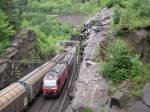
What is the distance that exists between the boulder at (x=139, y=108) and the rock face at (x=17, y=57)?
71.5 ft

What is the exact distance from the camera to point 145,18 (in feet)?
59.8

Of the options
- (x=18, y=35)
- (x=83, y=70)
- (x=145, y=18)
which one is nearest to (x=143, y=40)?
(x=145, y=18)

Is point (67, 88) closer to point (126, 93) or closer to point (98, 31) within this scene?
point (98, 31)

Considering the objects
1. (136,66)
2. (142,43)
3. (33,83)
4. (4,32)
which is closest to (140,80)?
(136,66)

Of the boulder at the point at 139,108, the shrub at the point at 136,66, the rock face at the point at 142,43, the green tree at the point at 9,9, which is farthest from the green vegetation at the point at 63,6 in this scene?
the boulder at the point at 139,108

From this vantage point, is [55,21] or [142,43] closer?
[142,43]

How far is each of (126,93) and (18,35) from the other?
30.2 metres

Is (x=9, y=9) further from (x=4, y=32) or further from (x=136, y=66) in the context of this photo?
(x=136, y=66)

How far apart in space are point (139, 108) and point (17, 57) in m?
27.7

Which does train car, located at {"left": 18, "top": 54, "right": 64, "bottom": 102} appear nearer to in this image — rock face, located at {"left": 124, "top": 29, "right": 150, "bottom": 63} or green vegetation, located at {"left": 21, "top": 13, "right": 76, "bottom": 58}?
rock face, located at {"left": 124, "top": 29, "right": 150, "bottom": 63}

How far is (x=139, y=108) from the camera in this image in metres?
14.2

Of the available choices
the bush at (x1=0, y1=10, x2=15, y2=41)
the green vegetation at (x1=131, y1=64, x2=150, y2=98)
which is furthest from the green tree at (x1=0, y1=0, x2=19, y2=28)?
the green vegetation at (x1=131, y1=64, x2=150, y2=98)

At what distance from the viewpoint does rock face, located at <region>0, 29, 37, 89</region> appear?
34969 millimetres

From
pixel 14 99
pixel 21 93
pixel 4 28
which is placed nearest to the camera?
pixel 14 99
